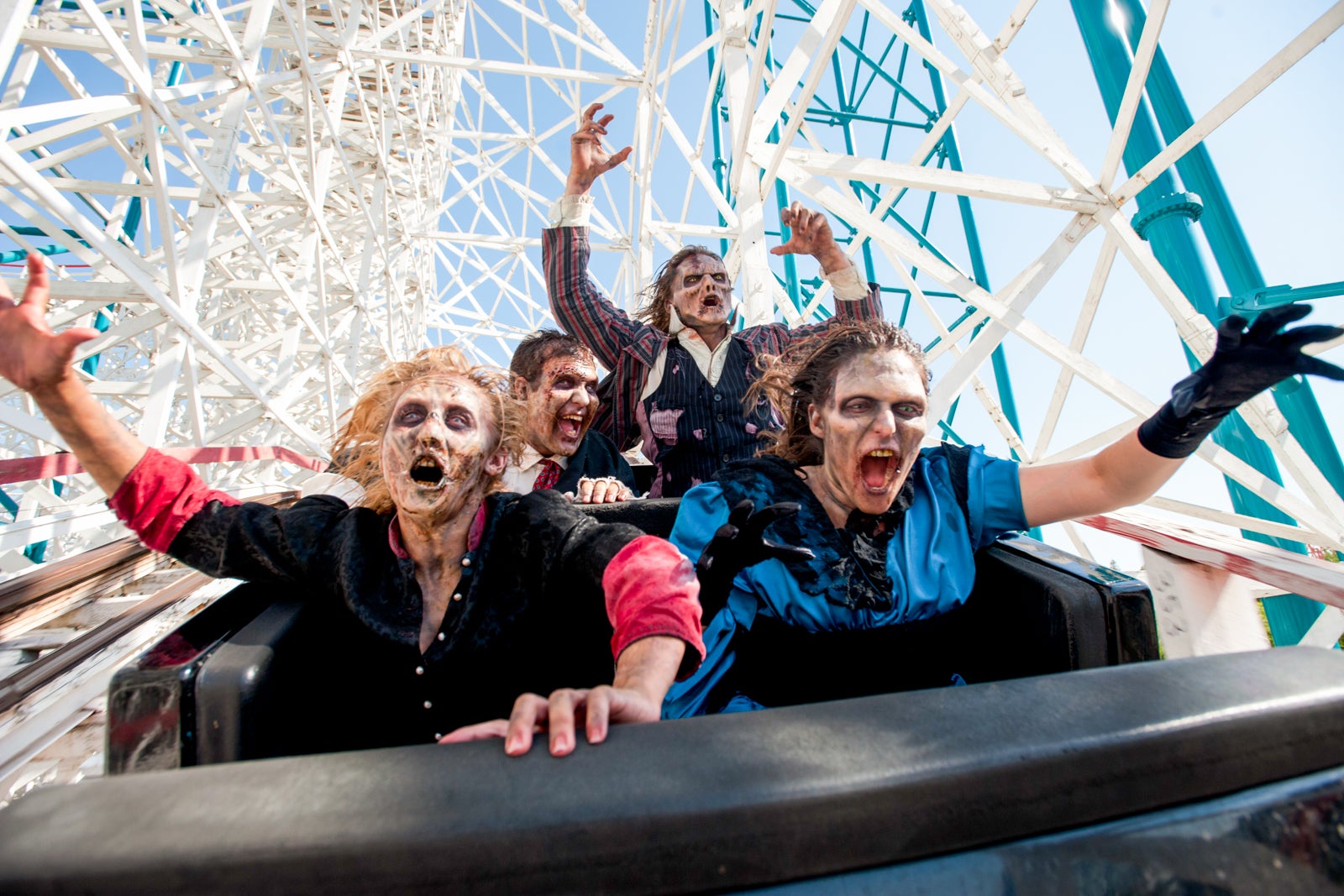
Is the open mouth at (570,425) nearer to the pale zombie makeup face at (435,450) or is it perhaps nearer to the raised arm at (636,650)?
the pale zombie makeup face at (435,450)

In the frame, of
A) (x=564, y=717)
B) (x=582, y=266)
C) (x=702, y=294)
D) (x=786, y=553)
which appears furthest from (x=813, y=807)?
(x=582, y=266)

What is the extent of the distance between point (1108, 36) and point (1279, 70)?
95 cm

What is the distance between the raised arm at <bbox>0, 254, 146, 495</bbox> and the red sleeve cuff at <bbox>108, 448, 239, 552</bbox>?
17 mm

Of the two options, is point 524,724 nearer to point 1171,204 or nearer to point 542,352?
point 542,352

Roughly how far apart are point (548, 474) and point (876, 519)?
117 centimetres

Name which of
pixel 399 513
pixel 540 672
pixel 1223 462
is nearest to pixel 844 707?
pixel 540 672

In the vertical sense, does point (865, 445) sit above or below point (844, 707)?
above

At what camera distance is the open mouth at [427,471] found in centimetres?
110

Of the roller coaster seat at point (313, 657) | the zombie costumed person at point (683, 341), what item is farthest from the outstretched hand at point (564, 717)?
the zombie costumed person at point (683, 341)

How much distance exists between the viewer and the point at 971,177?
7.60 feet

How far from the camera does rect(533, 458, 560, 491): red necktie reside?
200cm

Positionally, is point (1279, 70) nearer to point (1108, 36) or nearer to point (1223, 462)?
point (1108, 36)

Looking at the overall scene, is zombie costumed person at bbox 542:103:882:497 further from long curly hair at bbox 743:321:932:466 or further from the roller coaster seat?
the roller coaster seat

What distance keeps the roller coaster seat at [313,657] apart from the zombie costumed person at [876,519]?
0.06 m
